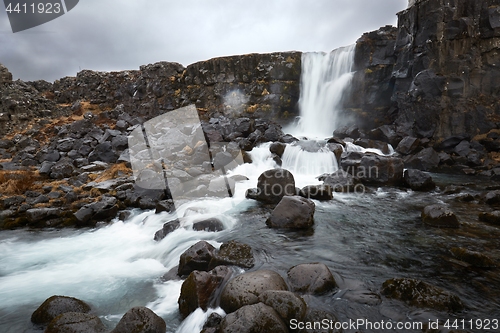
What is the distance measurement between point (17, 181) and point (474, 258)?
1800 cm

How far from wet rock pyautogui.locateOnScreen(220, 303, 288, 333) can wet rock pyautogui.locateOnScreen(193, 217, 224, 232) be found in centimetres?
497

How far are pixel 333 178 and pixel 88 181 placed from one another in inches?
490

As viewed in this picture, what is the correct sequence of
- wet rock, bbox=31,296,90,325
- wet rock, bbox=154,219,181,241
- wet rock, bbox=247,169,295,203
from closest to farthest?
wet rock, bbox=31,296,90,325
wet rock, bbox=154,219,181,241
wet rock, bbox=247,169,295,203

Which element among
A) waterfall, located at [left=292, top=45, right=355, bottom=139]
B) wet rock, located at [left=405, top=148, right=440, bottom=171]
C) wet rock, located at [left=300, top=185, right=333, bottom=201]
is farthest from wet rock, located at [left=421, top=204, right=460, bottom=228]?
waterfall, located at [left=292, top=45, right=355, bottom=139]

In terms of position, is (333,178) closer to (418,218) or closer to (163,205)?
(418,218)

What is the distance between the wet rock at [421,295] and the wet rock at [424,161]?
13.6 meters

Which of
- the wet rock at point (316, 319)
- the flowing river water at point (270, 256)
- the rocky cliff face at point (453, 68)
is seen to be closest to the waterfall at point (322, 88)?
the rocky cliff face at point (453, 68)

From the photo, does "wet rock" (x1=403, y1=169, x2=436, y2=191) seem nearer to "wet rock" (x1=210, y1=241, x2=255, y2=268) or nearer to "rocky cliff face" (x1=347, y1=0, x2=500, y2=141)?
"rocky cliff face" (x1=347, y1=0, x2=500, y2=141)

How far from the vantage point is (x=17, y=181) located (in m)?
13.8

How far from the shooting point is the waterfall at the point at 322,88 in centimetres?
2581

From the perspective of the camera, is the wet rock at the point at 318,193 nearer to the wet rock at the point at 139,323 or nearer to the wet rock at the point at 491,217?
the wet rock at the point at 491,217

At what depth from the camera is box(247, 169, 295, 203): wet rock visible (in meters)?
11.5

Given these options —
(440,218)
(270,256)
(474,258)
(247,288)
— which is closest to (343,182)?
(440,218)

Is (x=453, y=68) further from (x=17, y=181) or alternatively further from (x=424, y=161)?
(x=17, y=181)
